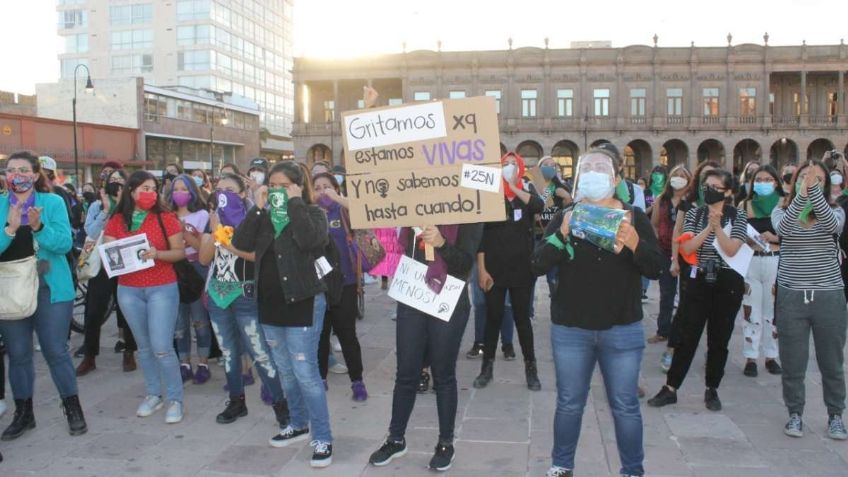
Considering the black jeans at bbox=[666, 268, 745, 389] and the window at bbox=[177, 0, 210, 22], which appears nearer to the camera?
the black jeans at bbox=[666, 268, 745, 389]

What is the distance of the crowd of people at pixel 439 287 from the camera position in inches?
142

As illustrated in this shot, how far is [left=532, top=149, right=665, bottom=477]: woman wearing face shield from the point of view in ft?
11.6

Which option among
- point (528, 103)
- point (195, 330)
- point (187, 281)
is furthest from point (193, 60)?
point (187, 281)

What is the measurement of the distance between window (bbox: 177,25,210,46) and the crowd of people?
71121mm

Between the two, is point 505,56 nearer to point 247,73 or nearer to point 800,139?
point 800,139

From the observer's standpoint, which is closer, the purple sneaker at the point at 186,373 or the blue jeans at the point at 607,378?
the blue jeans at the point at 607,378

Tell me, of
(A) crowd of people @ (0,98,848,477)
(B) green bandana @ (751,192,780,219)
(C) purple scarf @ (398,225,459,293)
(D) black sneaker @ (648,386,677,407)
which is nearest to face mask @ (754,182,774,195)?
(A) crowd of people @ (0,98,848,477)

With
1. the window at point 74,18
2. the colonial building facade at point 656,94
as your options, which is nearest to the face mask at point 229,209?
the colonial building facade at point 656,94

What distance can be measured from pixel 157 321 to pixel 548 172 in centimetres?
459

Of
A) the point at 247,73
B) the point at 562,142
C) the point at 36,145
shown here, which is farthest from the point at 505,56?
the point at 247,73

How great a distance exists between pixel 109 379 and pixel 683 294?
546 cm

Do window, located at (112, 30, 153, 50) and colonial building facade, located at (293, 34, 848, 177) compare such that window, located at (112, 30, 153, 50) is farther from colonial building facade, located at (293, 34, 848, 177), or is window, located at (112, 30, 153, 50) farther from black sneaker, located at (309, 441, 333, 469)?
black sneaker, located at (309, 441, 333, 469)

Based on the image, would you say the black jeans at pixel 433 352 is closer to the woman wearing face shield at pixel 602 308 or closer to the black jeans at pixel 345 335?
the woman wearing face shield at pixel 602 308

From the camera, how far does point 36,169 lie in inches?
187
